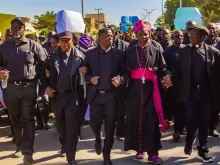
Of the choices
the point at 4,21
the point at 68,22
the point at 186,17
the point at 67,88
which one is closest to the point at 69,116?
the point at 67,88

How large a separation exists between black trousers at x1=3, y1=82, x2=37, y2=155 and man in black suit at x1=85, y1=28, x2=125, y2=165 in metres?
0.94

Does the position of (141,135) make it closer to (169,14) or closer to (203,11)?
(203,11)

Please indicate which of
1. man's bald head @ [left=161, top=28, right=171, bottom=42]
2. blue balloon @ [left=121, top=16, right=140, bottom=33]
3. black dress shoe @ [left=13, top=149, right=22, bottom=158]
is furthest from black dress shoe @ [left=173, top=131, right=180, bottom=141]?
blue balloon @ [left=121, top=16, right=140, bottom=33]

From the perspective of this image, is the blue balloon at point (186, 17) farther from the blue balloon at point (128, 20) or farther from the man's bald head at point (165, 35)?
the blue balloon at point (128, 20)

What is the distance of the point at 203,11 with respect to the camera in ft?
159

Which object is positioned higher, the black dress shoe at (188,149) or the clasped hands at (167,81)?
the clasped hands at (167,81)

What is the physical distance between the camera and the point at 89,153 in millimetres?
6008

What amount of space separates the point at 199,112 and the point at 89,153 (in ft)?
6.44

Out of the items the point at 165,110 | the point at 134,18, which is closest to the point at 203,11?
the point at 134,18

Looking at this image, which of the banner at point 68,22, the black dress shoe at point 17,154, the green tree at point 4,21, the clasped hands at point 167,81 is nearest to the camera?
the clasped hands at point 167,81

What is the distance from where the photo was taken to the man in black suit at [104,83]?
5.13 meters

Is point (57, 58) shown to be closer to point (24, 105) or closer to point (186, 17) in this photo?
point (24, 105)

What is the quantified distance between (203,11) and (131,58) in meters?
45.9

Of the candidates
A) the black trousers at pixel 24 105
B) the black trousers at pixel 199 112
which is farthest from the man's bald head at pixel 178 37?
the black trousers at pixel 24 105
